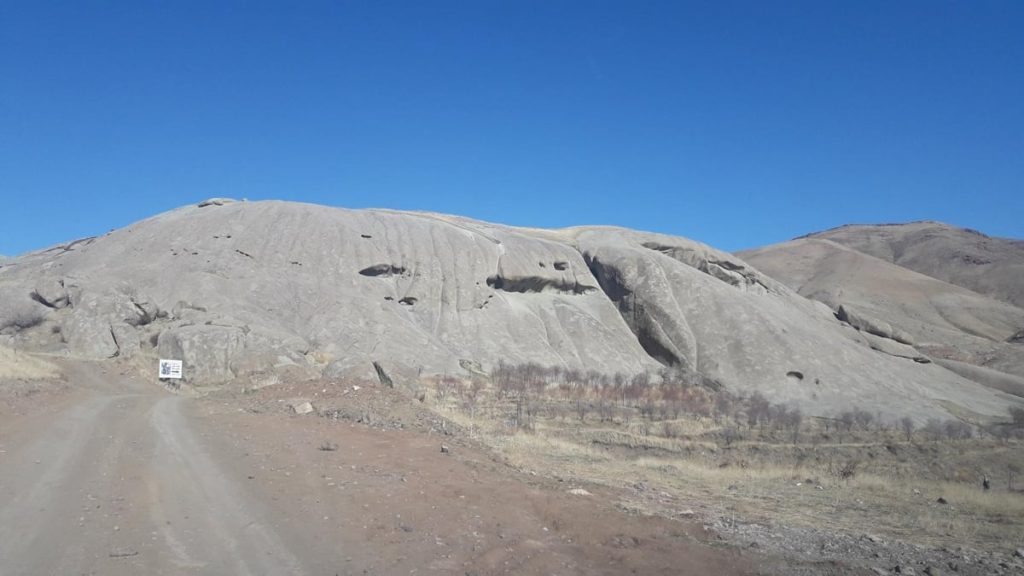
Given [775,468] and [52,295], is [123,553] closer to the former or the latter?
[775,468]

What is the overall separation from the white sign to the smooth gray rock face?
1020 millimetres

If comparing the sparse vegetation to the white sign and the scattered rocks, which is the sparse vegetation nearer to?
the scattered rocks

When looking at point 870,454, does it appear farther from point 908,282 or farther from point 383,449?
point 908,282

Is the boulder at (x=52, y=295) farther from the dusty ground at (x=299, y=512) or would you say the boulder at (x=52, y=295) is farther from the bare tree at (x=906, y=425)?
the bare tree at (x=906, y=425)

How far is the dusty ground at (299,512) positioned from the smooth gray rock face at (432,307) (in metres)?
18.9

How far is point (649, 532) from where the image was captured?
1008 centimetres

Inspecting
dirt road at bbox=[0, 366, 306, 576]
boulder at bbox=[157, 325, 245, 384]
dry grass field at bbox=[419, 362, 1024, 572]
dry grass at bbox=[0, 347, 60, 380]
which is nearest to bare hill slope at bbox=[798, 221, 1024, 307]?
dry grass field at bbox=[419, 362, 1024, 572]

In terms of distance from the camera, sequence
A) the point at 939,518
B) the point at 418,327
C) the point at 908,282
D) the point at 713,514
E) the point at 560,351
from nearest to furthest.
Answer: the point at 713,514 → the point at 939,518 → the point at 418,327 → the point at 560,351 → the point at 908,282

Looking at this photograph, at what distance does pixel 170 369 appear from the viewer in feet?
→ 102

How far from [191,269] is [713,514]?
1605 inches

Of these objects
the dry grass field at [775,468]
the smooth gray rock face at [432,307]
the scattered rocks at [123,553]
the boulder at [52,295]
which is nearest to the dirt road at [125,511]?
the scattered rocks at [123,553]

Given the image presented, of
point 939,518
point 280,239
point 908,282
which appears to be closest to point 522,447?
point 939,518

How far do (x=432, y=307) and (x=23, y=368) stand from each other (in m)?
32.0

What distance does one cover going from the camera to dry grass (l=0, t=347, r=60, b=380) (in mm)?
22938
